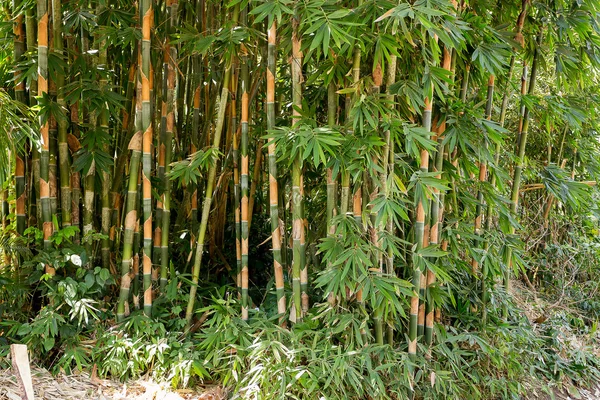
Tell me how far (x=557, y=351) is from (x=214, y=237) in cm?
207

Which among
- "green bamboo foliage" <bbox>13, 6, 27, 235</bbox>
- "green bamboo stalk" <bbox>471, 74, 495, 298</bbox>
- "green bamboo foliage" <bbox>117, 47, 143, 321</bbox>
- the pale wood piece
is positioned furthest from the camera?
"green bamboo stalk" <bbox>471, 74, 495, 298</bbox>

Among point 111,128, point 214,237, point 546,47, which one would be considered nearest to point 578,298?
point 546,47

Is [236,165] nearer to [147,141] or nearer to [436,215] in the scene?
[147,141]

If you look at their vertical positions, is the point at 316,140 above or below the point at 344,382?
above

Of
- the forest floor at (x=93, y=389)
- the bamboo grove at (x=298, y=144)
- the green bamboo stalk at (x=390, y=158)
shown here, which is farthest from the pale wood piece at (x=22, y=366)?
the green bamboo stalk at (x=390, y=158)

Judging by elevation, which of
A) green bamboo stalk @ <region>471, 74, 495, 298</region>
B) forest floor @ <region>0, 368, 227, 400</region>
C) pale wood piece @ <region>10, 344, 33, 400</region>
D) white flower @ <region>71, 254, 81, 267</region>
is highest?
green bamboo stalk @ <region>471, 74, 495, 298</region>

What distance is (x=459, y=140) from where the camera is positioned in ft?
8.14

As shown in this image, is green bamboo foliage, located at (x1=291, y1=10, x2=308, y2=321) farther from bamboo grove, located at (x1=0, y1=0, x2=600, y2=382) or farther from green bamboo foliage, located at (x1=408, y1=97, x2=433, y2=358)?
green bamboo foliage, located at (x1=408, y1=97, x2=433, y2=358)

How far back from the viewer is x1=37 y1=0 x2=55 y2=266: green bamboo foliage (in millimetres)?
2485

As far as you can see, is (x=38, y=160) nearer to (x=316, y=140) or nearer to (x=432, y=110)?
(x=316, y=140)

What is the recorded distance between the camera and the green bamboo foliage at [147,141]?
2.50m

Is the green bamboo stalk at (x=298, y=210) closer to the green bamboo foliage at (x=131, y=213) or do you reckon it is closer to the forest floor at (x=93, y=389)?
the forest floor at (x=93, y=389)

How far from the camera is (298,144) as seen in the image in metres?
2.20

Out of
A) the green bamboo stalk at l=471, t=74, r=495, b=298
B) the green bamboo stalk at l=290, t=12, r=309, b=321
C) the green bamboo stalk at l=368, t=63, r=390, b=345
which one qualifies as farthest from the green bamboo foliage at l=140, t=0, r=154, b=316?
the green bamboo stalk at l=471, t=74, r=495, b=298
